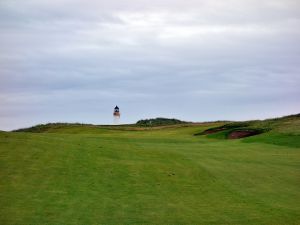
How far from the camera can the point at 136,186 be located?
21.2 m

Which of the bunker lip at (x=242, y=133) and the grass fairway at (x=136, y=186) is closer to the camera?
the grass fairway at (x=136, y=186)

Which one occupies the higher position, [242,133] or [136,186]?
[242,133]

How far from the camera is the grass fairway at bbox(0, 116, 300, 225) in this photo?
16734 mm

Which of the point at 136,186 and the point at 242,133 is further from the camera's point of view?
the point at 242,133

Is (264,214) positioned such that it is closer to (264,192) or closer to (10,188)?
(264,192)

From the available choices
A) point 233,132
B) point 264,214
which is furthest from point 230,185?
point 233,132

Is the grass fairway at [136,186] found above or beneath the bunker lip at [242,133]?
beneath

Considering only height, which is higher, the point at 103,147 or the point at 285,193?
the point at 103,147

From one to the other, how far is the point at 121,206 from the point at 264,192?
7430 millimetres

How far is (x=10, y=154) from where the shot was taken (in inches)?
966

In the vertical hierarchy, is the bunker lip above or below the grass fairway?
above

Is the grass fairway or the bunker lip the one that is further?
the bunker lip

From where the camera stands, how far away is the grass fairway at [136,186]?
54.9ft

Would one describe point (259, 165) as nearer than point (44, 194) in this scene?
No
